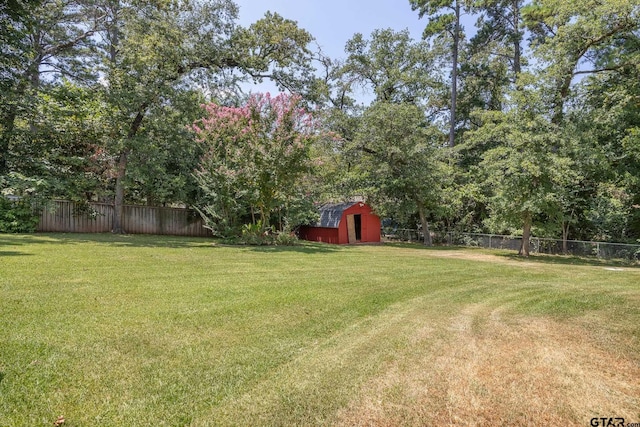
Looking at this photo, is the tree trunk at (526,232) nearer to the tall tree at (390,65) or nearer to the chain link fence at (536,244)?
the chain link fence at (536,244)

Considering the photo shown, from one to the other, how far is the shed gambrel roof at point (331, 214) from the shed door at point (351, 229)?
2.10 feet

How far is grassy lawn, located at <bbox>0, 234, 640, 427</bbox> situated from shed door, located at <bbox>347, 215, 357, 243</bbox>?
41.3 feet

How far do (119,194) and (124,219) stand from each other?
1859mm

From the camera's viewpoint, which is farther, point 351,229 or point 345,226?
point 351,229

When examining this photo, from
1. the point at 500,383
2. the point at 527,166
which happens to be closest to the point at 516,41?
the point at 527,166

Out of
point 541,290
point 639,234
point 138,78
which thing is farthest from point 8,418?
point 639,234

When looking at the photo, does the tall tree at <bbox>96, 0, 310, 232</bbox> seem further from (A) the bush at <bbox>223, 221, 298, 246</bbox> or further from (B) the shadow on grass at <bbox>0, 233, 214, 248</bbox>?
(A) the bush at <bbox>223, 221, 298, 246</bbox>

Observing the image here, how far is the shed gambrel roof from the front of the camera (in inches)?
730

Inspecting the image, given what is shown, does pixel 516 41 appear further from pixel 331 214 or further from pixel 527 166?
pixel 331 214

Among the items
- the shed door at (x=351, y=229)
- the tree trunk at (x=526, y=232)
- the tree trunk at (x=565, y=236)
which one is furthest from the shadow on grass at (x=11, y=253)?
the tree trunk at (x=565, y=236)

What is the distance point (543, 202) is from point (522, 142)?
7.83ft

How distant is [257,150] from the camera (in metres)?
12.8

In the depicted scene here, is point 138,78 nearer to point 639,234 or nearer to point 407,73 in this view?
point 407,73

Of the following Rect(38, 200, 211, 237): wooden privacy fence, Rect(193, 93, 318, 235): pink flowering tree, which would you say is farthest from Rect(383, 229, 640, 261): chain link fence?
Rect(38, 200, 211, 237): wooden privacy fence
